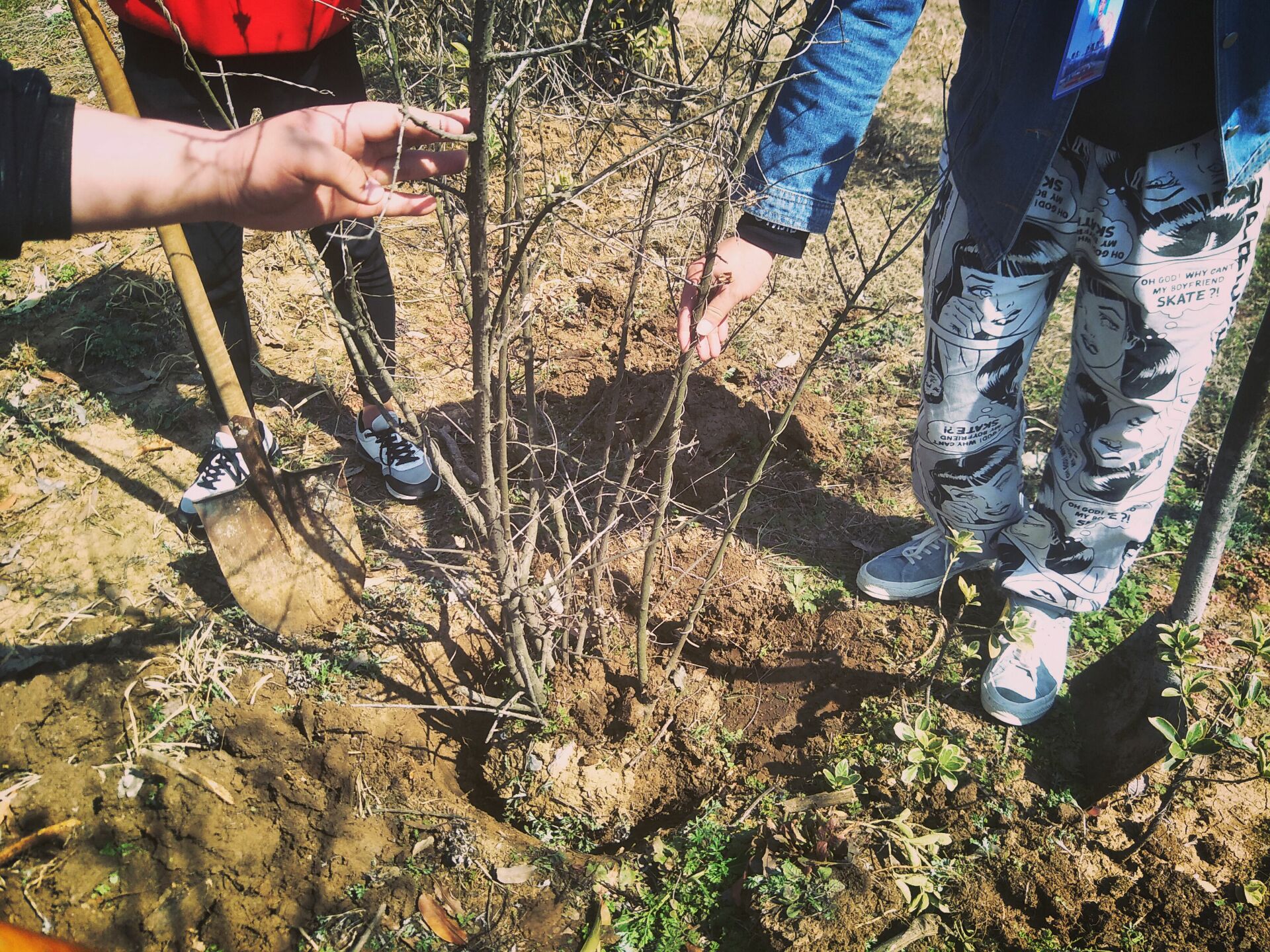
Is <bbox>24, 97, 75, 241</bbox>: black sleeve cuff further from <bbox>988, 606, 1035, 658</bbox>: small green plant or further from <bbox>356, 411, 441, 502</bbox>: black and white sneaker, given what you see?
<bbox>988, 606, 1035, 658</bbox>: small green plant

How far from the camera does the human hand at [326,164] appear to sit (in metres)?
1.40

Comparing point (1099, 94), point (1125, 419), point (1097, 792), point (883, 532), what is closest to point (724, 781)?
point (1097, 792)

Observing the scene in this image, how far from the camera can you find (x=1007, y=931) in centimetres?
185

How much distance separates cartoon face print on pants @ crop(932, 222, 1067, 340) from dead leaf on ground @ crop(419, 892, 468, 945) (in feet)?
6.15

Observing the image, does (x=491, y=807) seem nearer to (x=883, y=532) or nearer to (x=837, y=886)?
(x=837, y=886)

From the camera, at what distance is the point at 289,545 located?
97.3 inches

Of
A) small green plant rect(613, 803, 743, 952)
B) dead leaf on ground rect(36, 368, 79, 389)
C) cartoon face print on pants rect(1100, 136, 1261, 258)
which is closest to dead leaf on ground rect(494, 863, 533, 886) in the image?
small green plant rect(613, 803, 743, 952)

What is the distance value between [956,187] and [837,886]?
1667 mm

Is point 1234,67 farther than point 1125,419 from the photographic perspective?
No

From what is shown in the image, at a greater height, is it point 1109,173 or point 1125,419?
point 1109,173

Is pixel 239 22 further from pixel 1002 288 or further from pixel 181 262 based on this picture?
pixel 1002 288

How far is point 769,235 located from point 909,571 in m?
1.32

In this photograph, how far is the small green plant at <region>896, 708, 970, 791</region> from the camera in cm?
188

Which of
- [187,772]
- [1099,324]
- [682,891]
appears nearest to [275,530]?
[187,772]
